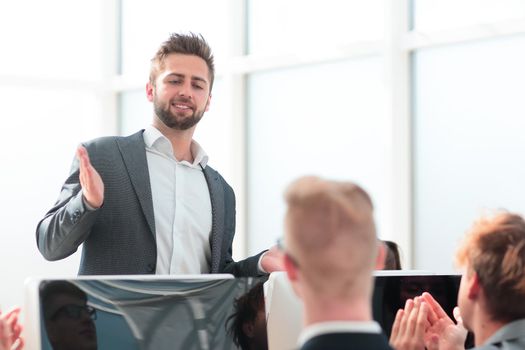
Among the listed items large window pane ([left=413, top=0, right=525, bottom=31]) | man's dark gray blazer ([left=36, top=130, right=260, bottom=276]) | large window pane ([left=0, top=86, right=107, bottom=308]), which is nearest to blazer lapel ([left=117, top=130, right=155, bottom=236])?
man's dark gray blazer ([left=36, top=130, right=260, bottom=276])

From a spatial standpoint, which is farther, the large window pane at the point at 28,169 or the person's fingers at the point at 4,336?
the large window pane at the point at 28,169

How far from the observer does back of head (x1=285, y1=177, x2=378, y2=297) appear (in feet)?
4.86

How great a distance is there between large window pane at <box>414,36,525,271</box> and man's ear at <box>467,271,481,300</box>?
3.58 meters

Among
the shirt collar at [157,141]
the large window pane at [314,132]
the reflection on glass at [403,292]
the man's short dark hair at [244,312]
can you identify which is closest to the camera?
the man's short dark hair at [244,312]

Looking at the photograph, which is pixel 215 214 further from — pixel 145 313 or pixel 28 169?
pixel 28 169

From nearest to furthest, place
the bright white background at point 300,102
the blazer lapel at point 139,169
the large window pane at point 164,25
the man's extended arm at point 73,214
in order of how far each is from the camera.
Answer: the man's extended arm at point 73,214 → the blazer lapel at point 139,169 → the bright white background at point 300,102 → the large window pane at point 164,25

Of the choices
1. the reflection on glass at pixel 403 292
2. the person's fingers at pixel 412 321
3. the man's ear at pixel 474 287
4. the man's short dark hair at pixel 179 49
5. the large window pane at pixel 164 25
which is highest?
the large window pane at pixel 164 25

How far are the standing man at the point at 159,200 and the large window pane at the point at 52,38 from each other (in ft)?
16.2

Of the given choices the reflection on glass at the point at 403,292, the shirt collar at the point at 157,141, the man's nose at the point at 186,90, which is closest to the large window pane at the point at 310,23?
the man's nose at the point at 186,90

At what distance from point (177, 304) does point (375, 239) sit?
0.89 metres

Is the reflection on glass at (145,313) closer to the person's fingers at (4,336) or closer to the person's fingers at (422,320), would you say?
the person's fingers at (4,336)

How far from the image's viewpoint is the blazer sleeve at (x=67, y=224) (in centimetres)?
307

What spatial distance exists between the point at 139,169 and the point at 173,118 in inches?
9.8

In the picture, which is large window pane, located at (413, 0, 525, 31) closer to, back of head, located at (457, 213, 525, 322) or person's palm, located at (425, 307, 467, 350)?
person's palm, located at (425, 307, 467, 350)
